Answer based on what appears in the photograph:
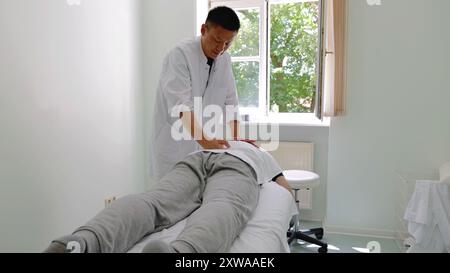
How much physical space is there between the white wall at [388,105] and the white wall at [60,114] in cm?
174

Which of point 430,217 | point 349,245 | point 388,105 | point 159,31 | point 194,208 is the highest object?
point 159,31

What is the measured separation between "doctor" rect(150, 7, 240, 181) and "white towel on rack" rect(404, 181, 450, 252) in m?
1.18

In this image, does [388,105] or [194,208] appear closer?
[194,208]

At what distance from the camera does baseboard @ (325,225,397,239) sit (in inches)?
105

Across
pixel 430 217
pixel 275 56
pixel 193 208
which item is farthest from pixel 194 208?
pixel 275 56

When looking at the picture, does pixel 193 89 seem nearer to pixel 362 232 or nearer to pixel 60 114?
pixel 60 114

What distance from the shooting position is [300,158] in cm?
303

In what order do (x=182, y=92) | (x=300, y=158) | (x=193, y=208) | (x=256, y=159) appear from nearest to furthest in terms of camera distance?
(x=193, y=208)
(x=256, y=159)
(x=182, y=92)
(x=300, y=158)

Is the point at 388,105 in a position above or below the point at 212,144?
above

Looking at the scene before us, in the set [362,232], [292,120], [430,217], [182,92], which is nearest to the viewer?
[182,92]

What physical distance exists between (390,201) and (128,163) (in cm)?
212

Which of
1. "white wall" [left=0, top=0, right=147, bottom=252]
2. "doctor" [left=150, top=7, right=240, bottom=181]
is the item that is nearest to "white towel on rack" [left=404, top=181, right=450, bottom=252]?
"doctor" [left=150, top=7, right=240, bottom=181]

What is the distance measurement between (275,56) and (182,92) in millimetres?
1857
